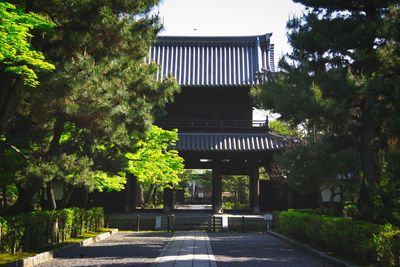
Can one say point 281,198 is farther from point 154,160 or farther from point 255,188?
point 154,160

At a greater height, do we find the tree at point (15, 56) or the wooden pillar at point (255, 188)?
the tree at point (15, 56)

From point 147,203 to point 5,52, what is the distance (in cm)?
3521

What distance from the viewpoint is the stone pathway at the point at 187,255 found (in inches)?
442

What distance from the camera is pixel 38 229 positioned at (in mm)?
13188

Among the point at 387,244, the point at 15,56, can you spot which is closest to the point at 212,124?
the point at 387,244

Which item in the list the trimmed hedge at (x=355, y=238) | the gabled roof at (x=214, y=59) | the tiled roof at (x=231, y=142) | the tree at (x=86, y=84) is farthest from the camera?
the gabled roof at (x=214, y=59)

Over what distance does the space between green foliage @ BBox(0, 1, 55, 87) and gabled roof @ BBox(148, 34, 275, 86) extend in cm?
1898

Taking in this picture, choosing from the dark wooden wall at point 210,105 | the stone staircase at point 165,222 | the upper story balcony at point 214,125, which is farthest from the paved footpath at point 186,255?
the dark wooden wall at point 210,105

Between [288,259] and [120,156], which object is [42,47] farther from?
[288,259]

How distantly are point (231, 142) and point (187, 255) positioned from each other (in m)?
14.4

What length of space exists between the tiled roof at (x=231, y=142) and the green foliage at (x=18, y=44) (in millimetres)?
16839

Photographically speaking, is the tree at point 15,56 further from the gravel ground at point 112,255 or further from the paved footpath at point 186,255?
the paved footpath at point 186,255

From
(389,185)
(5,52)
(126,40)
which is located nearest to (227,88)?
(126,40)

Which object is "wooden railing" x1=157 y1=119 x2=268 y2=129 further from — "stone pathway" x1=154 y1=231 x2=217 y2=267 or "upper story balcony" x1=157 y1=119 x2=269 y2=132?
"stone pathway" x1=154 y1=231 x2=217 y2=267
